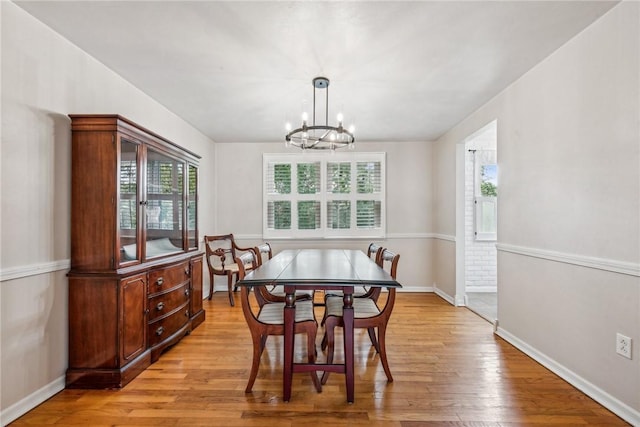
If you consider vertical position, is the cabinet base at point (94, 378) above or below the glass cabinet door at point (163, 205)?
below

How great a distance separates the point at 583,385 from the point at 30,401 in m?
3.58

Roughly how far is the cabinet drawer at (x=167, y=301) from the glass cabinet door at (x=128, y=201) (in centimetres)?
45

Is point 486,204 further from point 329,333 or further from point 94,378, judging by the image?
point 94,378

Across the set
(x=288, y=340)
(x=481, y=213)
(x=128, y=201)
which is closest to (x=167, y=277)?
(x=128, y=201)

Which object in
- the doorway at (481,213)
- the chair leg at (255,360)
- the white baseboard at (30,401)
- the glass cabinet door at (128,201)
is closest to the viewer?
the white baseboard at (30,401)

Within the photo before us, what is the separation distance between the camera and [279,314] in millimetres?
2234

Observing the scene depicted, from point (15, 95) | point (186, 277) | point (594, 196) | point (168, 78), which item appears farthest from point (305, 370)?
point (168, 78)

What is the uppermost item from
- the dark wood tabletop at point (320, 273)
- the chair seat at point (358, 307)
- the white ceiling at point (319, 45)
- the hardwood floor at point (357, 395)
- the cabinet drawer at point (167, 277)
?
the white ceiling at point (319, 45)

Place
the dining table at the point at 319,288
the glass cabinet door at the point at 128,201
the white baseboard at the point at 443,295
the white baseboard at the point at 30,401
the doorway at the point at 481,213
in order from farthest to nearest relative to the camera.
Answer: the doorway at the point at 481,213, the white baseboard at the point at 443,295, the glass cabinet door at the point at 128,201, the dining table at the point at 319,288, the white baseboard at the point at 30,401

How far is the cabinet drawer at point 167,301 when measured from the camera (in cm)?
256

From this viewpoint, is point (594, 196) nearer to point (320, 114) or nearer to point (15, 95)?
point (320, 114)

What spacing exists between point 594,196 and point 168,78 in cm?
341

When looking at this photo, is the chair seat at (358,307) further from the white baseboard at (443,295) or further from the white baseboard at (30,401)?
the white baseboard at (443,295)

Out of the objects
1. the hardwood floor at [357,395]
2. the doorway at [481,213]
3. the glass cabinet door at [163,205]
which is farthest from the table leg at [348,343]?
the doorway at [481,213]
